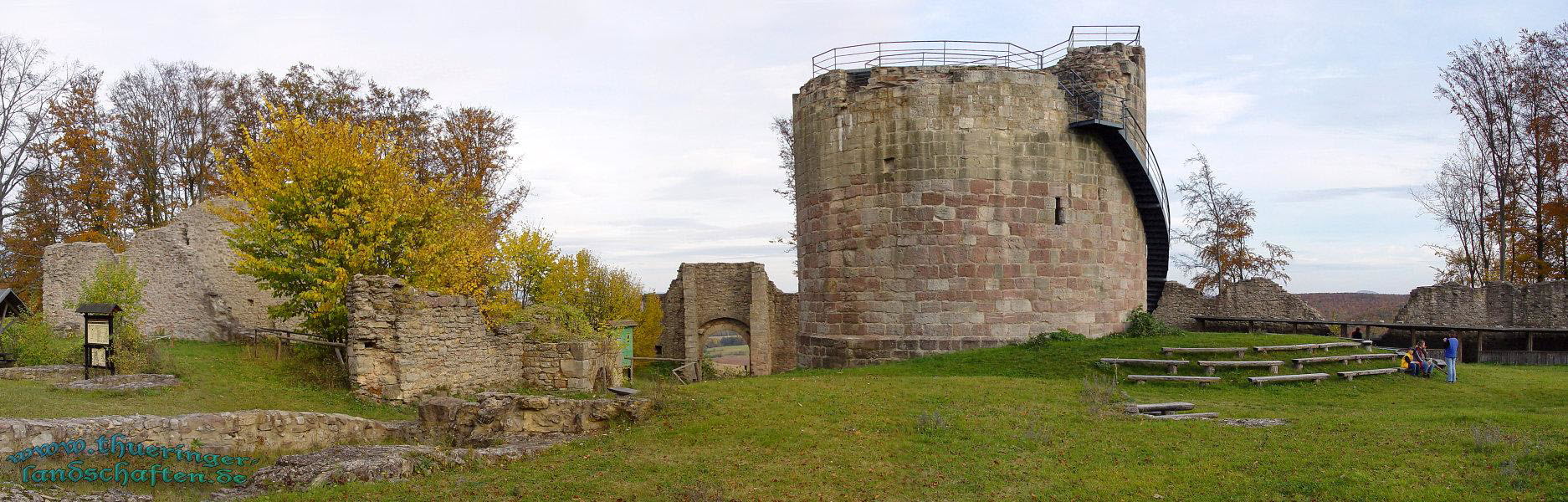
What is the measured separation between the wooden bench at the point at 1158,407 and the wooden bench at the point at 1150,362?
9.09 feet

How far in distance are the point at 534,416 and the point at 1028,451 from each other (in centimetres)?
543

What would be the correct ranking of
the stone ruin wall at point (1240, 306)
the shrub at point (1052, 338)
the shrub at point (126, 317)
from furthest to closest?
the stone ruin wall at point (1240, 306), the shrub at point (1052, 338), the shrub at point (126, 317)

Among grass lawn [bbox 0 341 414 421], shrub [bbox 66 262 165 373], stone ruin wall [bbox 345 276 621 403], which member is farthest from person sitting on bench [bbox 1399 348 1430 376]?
shrub [bbox 66 262 165 373]

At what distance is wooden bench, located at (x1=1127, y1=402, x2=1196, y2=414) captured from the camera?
37.0 ft

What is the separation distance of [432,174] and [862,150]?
50.5 feet

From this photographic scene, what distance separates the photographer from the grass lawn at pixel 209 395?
10.9 m

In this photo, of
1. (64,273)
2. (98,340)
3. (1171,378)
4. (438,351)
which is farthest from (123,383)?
(1171,378)

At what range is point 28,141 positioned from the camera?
26.5 metres

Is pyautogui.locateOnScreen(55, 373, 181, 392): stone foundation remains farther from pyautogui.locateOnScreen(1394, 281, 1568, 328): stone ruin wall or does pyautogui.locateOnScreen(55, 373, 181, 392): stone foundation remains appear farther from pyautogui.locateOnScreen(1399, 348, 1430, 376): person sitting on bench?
pyautogui.locateOnScreen(1394, 281, 1568, 328): stone ruin wall

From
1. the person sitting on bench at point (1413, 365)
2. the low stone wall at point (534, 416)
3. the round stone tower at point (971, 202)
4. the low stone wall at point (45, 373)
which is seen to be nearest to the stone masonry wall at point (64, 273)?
the low stone wall at point (45, 373)

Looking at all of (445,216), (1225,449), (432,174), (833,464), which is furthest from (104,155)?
(1225,449)

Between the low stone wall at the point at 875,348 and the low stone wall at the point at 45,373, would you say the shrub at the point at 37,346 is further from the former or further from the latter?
the low stone wall at the point at 875,348

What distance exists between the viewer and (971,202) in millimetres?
17516

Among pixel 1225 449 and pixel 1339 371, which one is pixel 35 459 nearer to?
pixel 1225 449
